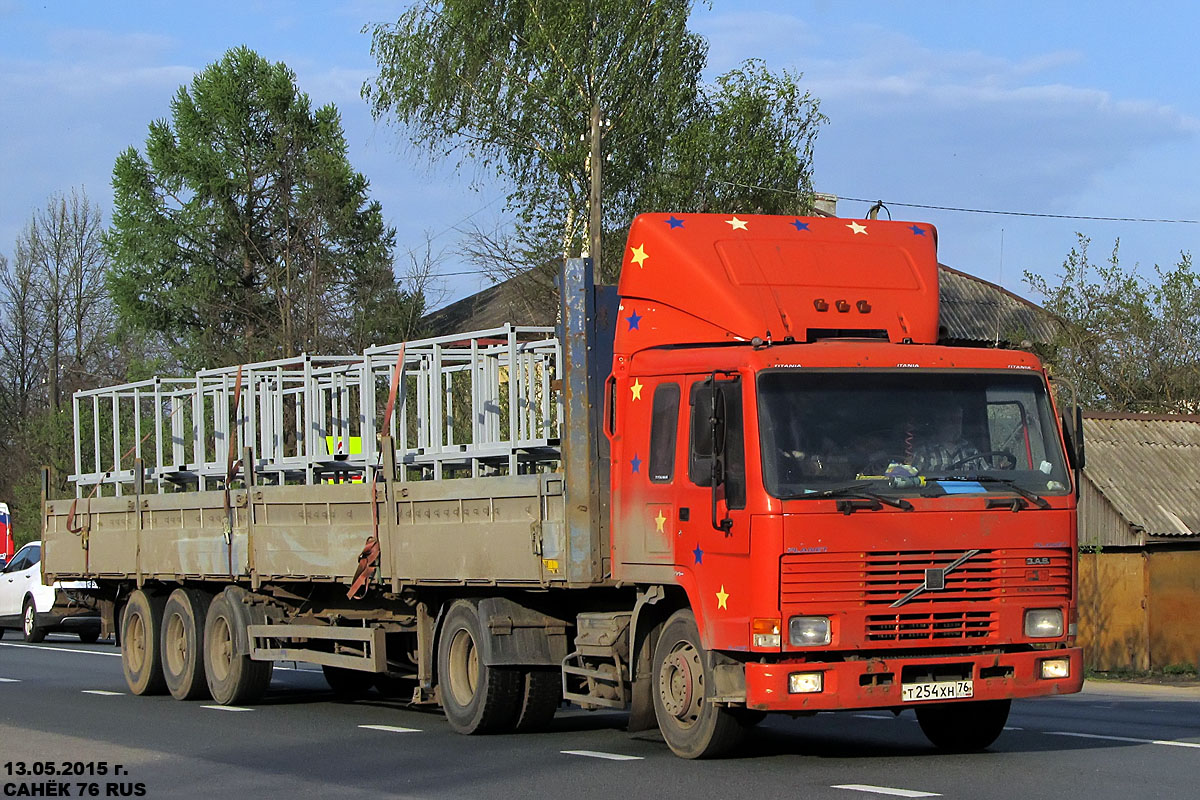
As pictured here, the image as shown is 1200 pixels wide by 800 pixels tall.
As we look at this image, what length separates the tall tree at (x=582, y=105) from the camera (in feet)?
117

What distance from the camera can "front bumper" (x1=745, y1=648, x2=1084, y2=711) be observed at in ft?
32.5

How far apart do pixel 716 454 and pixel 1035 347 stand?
85.5 ft

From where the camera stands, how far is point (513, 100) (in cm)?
3609

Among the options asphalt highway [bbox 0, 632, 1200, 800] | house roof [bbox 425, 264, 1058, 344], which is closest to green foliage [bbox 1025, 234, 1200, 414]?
house roof [bbox 425, 264, 1058, 344]

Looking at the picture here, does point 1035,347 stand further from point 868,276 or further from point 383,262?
point 868,276

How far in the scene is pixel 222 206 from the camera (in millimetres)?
51312

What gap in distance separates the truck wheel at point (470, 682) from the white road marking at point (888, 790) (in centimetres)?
342

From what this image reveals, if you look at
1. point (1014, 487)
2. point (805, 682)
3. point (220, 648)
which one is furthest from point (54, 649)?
point (1014, 487)

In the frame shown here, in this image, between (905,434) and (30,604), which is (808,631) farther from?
(30,604)

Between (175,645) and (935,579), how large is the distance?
9.75 metres

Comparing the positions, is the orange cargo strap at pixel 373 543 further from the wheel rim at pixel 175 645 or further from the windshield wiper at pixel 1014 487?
the windshield wiper at pixel 1014 487

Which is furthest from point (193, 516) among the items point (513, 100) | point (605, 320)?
point (513, 100)

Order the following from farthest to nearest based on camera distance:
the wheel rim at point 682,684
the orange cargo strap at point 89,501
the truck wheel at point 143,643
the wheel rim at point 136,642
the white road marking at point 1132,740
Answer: the orange cargo strap at point 89,501 → the wheel rim at point 136,642 → the truck wheel at point 143,643 → the white road marking at point 1132,740 → the wheel rim at point 682,684

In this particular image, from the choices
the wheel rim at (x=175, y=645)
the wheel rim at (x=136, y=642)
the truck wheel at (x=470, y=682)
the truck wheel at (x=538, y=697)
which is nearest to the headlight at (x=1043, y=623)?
the truck wheel at (x=538, y=697)
